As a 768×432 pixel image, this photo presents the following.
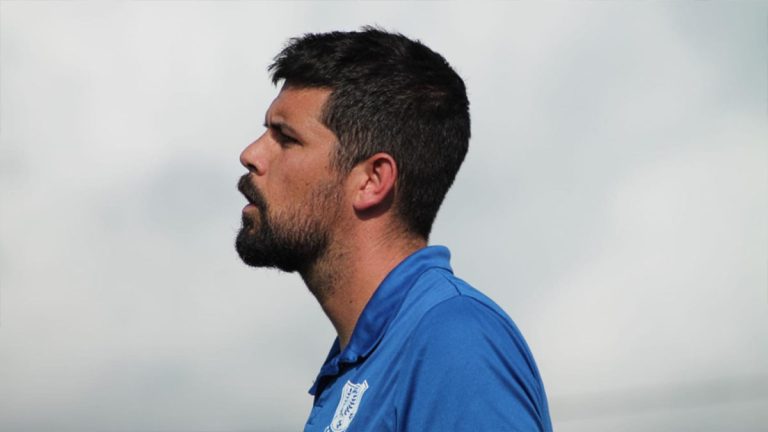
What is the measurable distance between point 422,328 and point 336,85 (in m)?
2.01

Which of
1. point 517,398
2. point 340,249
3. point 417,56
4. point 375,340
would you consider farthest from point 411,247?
point 517,398

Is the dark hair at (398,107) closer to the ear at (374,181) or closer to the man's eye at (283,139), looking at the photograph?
the ear at (374,181)

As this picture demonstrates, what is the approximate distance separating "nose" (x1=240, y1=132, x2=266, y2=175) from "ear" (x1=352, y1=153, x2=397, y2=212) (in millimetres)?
574

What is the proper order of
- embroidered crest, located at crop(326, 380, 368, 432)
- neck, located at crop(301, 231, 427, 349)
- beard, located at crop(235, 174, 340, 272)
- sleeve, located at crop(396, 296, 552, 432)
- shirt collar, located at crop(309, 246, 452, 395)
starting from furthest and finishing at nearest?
beard, located at crop(235, 174, 340, 272) → neck, located at crop(301, 231, 427, 349) → shirt collar, located at crop(309, 246, 452, 395) → embroidered crest, located at crop(326, 380, 368, 432) → sleeve, located at crop(396, 296, 552, 432)

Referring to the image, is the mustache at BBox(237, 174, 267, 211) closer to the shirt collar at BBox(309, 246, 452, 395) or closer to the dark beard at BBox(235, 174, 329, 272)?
the dark beard at BBox(235, 174, 329, 272)

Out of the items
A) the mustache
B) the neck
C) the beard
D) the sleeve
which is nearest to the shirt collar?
the neck

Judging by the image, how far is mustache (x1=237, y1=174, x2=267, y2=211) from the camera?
239 inches

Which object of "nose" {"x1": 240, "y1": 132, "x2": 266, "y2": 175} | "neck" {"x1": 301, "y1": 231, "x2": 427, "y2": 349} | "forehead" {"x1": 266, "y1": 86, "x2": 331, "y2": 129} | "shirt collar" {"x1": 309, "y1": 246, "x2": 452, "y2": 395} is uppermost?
"forehead" {"x1": 266, "y1": 86, "x2": 331, "y2": 129}

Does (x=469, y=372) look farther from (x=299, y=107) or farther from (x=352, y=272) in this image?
(x=299, y=107)

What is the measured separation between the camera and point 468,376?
423cm

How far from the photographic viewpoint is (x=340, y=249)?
5879 mm

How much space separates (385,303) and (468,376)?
4.05 feet

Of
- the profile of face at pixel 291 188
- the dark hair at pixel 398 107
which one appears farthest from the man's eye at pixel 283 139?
the dark hair at pixel 398 107

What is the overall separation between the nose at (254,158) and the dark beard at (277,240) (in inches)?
3.4
